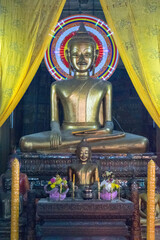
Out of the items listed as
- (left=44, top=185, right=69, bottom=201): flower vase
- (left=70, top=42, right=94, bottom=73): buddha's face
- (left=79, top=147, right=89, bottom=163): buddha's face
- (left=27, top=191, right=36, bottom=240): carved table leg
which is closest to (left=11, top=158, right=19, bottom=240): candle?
(left=27, top=191, right=36, bottom=240): carved table leg

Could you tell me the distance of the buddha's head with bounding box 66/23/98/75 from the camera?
654cm

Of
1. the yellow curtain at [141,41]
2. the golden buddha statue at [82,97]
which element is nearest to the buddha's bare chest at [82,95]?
the golden buddha statue at [82,97]

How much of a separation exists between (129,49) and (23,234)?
8.30 feet

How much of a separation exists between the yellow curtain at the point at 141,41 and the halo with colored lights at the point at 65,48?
2017 mm

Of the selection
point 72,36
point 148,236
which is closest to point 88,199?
point 148,236

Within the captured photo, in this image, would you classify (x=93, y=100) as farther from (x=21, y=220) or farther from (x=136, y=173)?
(x=21, y=220)

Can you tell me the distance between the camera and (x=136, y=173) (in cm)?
553

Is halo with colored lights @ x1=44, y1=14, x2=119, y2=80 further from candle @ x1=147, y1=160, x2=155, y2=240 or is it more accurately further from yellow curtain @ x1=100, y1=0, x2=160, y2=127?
candle @ x1=147, y1=160, x2=155, y2=240

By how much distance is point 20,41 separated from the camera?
17.0 feet

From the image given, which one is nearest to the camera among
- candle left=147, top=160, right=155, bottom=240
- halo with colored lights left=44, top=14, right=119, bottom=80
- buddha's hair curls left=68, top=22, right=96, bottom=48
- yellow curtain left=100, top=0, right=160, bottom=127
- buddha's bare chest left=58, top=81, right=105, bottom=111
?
candle left=147, top=160, right=155, bottom=240

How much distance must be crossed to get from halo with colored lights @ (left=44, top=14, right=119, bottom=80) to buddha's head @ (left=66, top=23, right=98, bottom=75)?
0.58m

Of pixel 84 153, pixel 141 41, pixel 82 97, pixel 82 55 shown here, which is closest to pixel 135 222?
pixel 84 153

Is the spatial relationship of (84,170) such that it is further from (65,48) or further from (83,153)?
(65,48)

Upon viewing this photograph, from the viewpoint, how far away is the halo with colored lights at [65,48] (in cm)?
721
